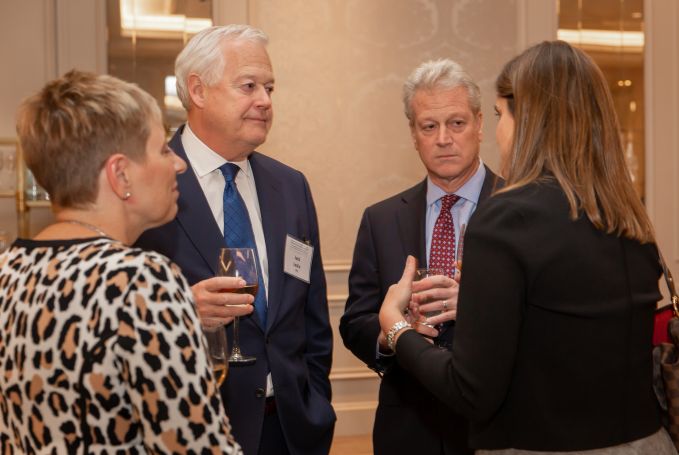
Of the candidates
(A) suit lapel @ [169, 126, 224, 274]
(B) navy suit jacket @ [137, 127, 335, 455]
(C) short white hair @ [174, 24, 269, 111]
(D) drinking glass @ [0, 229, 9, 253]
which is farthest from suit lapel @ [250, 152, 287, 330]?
(D) drinking glass @ [0, 229, 9, 253]

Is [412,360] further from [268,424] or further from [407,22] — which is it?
[407,22]

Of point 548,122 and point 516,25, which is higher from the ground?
point 516,25

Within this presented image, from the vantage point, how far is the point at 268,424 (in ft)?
7.89

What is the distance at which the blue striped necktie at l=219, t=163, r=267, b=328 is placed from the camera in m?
2.45

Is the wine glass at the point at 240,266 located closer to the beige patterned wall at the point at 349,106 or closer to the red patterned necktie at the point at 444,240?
the red patterned necktie at the point at 444,240

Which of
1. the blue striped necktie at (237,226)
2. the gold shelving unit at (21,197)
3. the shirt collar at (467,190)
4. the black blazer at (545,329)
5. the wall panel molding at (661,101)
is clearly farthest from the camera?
the wall panel molding at (661,101)

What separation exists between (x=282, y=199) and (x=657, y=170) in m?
3.96

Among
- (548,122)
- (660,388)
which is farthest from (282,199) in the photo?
(660,388)

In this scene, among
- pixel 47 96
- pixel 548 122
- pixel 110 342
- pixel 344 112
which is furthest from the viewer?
pixel 344 112

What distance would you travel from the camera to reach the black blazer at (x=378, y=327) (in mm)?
2553

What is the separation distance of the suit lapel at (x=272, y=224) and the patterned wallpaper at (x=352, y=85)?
2.64m

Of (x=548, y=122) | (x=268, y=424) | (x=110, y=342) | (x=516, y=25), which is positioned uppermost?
(x=516, y=25)

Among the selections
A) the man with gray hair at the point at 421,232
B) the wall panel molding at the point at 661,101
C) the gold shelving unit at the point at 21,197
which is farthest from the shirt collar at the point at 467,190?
the wall panel molding at the point at 661,101

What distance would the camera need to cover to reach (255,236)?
8.32ft
